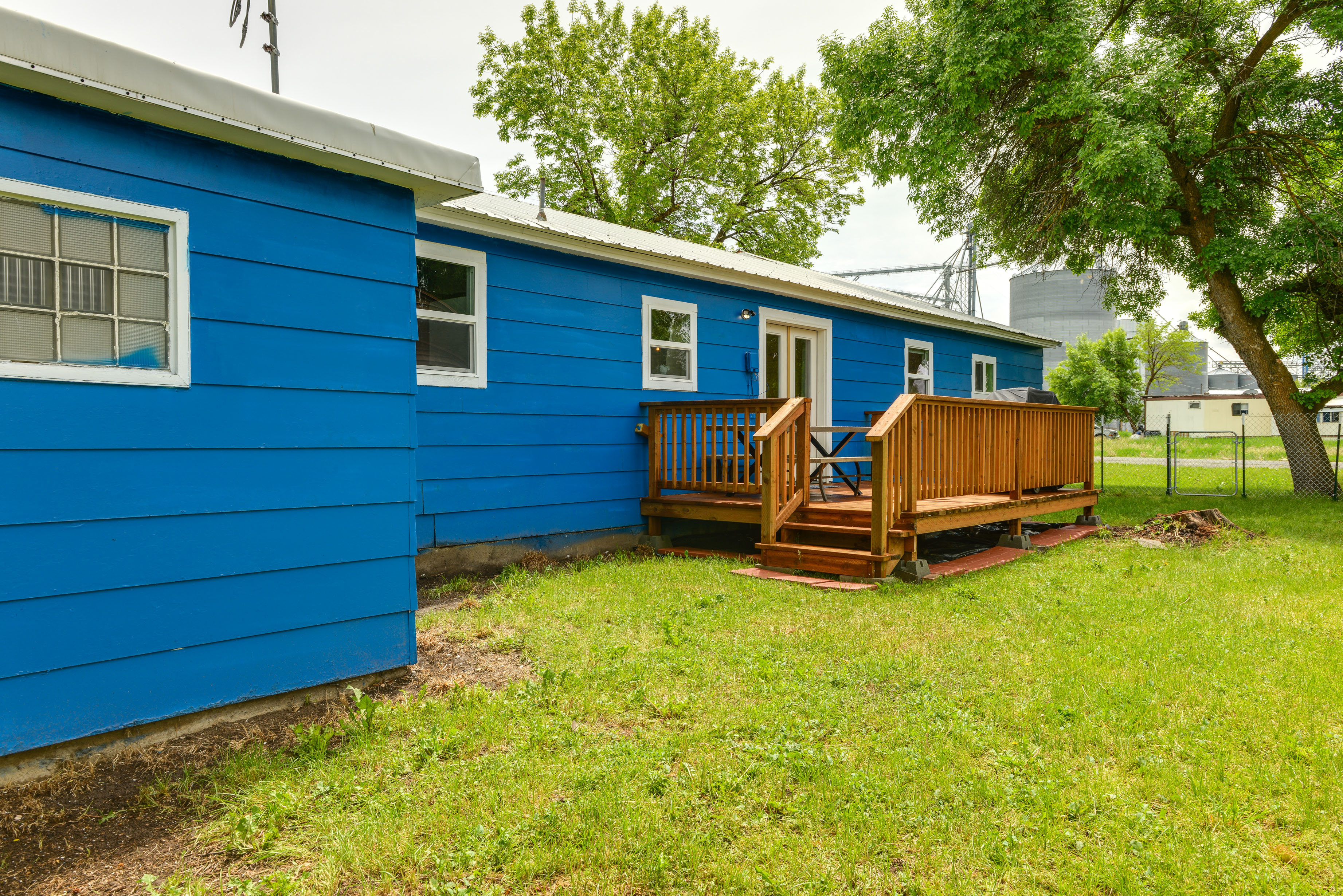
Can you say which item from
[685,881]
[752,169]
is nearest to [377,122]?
[685,881]

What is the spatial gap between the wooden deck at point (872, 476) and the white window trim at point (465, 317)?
1999 millimetres

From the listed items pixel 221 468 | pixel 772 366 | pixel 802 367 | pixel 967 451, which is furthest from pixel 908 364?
pixel 221 468

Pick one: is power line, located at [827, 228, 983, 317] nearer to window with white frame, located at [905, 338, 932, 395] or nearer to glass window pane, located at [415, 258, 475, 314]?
window with white frame, located at [905, 338, 932, 395]

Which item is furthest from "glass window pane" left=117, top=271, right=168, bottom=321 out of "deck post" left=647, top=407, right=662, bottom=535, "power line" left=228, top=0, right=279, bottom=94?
"deck post" left=647, top=407, right=662, bottom=535

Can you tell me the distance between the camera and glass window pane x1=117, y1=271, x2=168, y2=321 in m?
2.94

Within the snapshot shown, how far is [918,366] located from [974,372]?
1.96m

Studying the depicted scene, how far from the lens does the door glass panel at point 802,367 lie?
9.97 meters

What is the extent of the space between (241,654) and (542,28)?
24897mm

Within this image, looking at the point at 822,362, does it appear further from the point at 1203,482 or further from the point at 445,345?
the point at 1203,482

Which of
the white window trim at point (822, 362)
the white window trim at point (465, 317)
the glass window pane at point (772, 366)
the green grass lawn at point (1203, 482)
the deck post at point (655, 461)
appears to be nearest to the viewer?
the white window trim at point (465, 317)

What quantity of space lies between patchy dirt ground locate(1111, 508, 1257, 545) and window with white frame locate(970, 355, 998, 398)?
208 inches

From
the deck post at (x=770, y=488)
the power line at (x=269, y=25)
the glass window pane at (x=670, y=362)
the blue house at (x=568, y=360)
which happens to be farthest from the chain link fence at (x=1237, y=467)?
the power line at (x=269, y=25)

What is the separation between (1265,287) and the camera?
11.5 m

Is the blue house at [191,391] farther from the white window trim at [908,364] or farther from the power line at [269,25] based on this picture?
the white window trim at [908,364]
